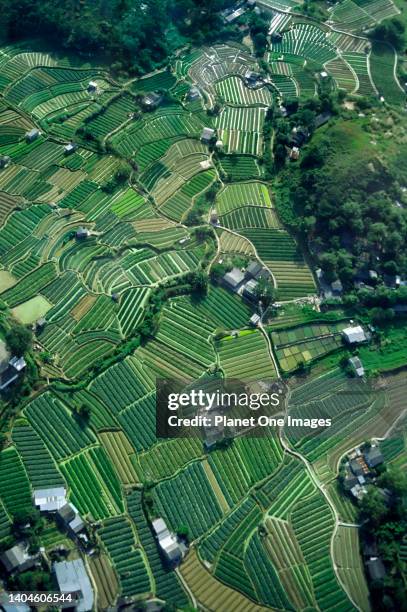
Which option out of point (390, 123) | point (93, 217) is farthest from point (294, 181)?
point (93, 217)

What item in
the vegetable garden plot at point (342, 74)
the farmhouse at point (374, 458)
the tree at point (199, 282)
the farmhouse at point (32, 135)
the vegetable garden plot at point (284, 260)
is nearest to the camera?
the farmhouse at point (374, 458)

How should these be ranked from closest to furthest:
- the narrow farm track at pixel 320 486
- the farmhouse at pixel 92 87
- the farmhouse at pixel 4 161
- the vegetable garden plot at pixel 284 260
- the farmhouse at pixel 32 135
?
the narrow farm track at pixel 320 486, the vegetable garden plot at pixel 284 260, the farmhouse at pixel 4 161, the farmhouse at pixel 32 135, the farmhouse at pixel 92 87

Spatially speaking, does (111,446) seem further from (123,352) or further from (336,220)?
(336,220)

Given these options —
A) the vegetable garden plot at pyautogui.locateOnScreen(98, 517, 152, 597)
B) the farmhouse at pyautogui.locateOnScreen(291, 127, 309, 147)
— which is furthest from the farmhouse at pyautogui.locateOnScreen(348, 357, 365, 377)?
the farmhouse at pyautogui.locateOnScreen(291, 127, 309, 147)

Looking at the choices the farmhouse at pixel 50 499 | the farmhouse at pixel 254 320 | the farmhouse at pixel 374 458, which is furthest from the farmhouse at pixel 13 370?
the farmhouse at pixel 374 458

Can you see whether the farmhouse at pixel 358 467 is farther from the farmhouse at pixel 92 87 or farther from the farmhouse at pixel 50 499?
the farmhouse at pixel 92 87

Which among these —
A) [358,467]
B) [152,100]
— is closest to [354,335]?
[358,467]
